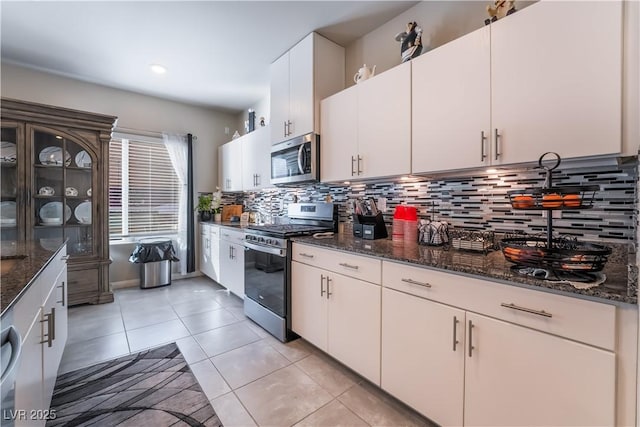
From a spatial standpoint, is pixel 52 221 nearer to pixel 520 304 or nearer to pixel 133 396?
pixel 133 396

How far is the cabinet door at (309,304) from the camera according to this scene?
199 cm

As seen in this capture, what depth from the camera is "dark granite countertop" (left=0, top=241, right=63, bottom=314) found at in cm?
91

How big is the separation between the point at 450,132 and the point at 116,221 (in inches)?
168

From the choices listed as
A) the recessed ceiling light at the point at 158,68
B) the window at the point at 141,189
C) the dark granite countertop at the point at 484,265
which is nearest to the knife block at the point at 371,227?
the dark granite countertop at the point at 484,265

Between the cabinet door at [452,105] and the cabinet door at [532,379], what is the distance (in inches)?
35.1

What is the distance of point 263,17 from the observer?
2.24 meters

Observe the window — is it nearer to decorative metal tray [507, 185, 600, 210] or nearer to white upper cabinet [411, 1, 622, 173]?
white upper cabinet [411, 1, 622, 173]

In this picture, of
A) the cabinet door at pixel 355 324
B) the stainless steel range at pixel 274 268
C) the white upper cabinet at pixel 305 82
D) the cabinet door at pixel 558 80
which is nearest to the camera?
the cabinet door at pixel 558 80

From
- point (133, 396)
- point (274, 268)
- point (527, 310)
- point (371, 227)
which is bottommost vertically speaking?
point (133, 396)

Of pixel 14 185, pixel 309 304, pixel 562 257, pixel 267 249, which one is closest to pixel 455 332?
pixel 562 257

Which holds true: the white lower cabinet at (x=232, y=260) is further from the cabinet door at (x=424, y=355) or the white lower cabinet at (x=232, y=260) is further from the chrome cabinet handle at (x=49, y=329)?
the cabinet door at (x=424, y=355)

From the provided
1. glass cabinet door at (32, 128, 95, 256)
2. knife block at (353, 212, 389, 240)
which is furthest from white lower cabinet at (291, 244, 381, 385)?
glass cabinet door at (32, 128, 95, 256)

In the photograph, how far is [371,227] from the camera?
7.07ft

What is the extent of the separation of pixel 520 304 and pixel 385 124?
137 cm
